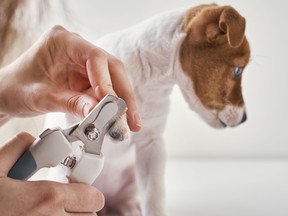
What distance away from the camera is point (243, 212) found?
0.61 metres

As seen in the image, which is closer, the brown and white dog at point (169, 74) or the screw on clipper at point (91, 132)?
the screw on clipper at point (91, 132)

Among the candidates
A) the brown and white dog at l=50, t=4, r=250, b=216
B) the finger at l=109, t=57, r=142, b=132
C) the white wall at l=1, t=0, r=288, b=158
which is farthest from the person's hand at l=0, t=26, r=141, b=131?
the white wall at l=1, t=0, r=288, b=158

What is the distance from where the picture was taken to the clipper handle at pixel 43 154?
0.39m

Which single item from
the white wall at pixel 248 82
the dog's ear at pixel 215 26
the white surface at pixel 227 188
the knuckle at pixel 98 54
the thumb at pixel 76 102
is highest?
the knuckle at pixel 98 54

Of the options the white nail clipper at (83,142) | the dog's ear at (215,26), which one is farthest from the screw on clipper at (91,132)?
the dog's ear at (215,26)

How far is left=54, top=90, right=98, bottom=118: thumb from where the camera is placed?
442mm

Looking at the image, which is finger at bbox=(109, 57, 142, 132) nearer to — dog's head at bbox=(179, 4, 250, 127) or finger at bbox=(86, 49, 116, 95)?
finger at bbox=(86, 49, 116, 95)

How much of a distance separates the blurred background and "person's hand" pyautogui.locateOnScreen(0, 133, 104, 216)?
0.86 ft

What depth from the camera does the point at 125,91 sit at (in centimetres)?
47

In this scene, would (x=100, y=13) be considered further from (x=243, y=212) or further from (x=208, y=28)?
(x=243, y=212)

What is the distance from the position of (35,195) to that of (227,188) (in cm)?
35

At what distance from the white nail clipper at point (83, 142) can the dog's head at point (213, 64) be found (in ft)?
0.87

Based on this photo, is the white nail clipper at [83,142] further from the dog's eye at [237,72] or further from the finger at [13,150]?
the dog's eye at [237,72]

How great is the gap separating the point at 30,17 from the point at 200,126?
0.34 m
